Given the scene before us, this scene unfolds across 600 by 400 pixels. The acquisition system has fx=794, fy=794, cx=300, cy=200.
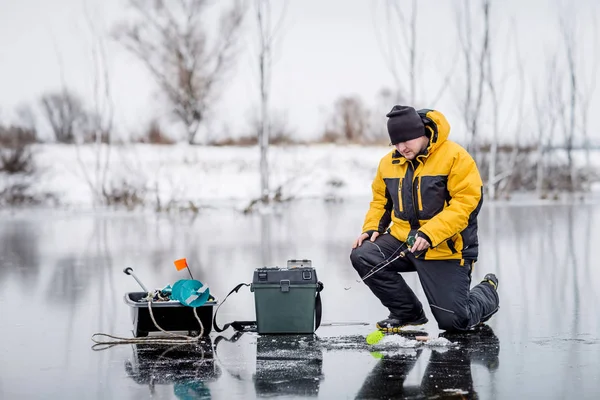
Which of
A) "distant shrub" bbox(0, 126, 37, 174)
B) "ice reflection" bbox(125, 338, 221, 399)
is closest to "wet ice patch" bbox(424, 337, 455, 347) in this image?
"ice reflection" bbox(125, 338, 221, 399)

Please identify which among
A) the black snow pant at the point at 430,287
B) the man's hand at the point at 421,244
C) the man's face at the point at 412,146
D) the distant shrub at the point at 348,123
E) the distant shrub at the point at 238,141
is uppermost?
the distant shrub at the point at 348,123

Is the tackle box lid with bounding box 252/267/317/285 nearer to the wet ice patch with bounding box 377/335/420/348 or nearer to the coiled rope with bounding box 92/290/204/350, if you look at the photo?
the coiled rope with bounding box 92/290/204/350

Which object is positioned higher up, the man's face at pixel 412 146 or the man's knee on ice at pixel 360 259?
the man's face at pixel 412 146

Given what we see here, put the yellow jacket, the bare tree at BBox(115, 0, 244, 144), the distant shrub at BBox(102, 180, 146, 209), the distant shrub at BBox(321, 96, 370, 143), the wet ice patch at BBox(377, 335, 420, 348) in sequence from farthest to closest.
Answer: the distant shrub at BBox(321, 96, 370, 143), the bare tree at BBox(115, 0, 244, 144), the distant shrub at BBox(102, 180, 146, 209), the yellow jacket, the wet ice patch at BBox(377, 335, 420, 348)

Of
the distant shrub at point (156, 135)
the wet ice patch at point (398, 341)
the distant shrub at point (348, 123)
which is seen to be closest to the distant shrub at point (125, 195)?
the distant shrub at point (156, 135)

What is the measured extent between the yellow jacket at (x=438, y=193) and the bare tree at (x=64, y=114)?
23.5 meters

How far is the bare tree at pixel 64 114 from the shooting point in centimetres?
2738

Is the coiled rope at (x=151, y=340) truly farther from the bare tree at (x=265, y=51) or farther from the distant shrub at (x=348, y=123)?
the distant shrub at (x=348, y=123)

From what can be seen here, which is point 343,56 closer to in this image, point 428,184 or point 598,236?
point 598,236

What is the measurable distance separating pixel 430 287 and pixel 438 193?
1.73 ft

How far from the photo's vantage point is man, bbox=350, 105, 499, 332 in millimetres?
4285

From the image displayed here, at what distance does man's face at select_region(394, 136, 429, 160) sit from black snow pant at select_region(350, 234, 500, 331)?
1.79ft

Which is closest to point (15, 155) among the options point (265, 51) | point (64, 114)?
point (64, 114)

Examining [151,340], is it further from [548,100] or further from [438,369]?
[548,100]
